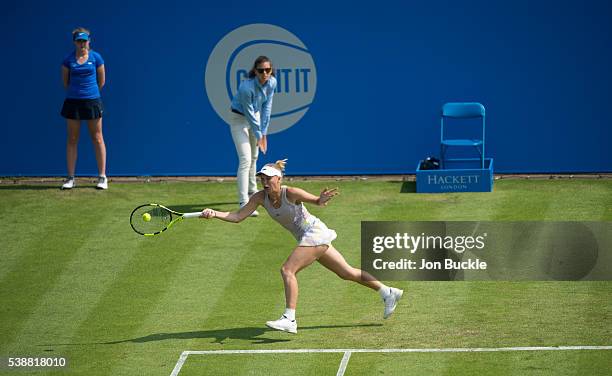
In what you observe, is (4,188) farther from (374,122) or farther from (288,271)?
(288,271)

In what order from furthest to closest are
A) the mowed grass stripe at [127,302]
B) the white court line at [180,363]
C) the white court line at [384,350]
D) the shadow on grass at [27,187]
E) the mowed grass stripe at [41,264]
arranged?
the shadow on grass at [27,187]
the mowed grass stripe at [41,264]
the mowed grass stripe at [127,302]
the white court line at [384,350]
the white court line at [180,363]

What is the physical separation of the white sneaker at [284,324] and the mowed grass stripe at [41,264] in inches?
86.0

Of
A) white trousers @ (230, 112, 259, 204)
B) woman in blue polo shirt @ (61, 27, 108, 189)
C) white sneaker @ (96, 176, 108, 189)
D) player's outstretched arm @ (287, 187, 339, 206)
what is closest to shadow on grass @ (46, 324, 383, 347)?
player's outstretched arm @ (287, 187, 339, 206)

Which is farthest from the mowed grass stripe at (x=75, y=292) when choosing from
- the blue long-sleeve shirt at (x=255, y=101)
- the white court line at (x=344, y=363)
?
the white court line at (x=344, y=363)

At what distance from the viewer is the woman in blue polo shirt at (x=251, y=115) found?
45.5 ft

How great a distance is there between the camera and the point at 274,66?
16.0 meters

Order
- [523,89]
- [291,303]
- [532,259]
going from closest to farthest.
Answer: [291,303]
[532,259]
[523,89]

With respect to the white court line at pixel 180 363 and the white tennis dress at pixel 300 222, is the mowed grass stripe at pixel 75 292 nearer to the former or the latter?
the white court line at pixel 180 363

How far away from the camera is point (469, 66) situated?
15.8 meters

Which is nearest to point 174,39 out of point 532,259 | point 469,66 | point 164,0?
point 164,0

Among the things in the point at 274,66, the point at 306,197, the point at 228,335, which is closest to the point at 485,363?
the point at 306,197

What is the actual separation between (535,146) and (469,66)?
4.32ft

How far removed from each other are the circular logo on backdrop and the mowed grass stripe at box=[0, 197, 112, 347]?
8.16ft

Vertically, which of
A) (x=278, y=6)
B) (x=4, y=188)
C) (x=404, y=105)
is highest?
(x=278, y=6)
